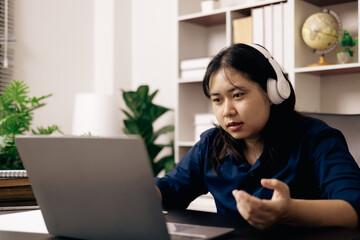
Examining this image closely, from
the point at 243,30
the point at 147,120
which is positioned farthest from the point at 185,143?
the point at 243,30

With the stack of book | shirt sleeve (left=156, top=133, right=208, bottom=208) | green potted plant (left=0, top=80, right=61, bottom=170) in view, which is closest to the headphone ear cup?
shirt sleeve (left=156, top=133, right=208, bottom=208)

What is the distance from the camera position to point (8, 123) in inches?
65.9

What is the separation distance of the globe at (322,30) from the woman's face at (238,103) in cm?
130

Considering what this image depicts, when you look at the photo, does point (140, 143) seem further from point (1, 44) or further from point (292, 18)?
point (1, 44)

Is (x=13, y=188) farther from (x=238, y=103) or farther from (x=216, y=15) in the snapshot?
(x=216, y=15)

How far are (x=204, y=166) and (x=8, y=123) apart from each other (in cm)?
79

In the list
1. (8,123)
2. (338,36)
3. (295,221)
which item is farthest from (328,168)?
(338,36)

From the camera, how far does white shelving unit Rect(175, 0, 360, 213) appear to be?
94.7 inches

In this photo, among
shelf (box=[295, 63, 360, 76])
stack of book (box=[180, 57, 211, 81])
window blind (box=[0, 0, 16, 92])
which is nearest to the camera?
shelf (box=[295, 63, 360, 76])

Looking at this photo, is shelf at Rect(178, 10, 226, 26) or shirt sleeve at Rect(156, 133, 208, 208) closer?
shirt sleeve at Rect(156, 133, 208, 208)

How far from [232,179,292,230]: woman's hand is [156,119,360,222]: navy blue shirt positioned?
0.20m

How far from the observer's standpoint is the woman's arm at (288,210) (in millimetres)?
761

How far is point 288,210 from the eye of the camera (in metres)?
0.81

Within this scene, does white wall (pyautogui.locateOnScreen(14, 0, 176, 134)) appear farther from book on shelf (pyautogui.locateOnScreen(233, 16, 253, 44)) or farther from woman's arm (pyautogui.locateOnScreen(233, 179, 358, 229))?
woman's arm (pyautogui.locateOnScreen(233, 179, 358, 229))
